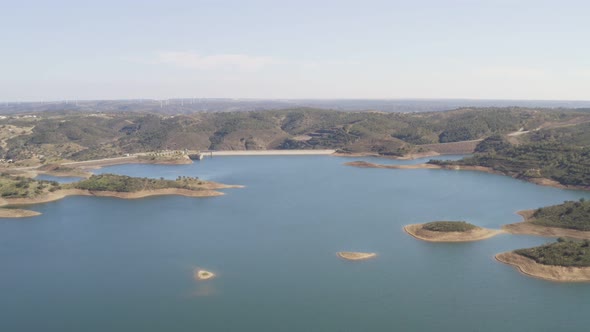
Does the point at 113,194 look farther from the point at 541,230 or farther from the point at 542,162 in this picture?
the point at 542,162

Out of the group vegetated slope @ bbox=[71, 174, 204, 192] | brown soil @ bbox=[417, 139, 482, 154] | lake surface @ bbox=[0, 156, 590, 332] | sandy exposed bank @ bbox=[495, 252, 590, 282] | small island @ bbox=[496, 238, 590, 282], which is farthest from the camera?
brown soil @ bbox=[417, 139, 482, 154]

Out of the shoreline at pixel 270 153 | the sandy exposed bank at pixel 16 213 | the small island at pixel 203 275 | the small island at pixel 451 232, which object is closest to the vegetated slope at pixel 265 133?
→ the shoreline at pixel 270 153

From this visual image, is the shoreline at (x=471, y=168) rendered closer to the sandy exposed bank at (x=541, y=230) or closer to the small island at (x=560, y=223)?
the small island at (x=560, y=223)

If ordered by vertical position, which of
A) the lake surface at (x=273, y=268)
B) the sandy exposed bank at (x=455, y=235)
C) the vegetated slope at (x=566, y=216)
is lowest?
the lake surface at (x=273, y=268)

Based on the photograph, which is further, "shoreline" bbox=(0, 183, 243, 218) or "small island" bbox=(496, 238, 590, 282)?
"shoreline" bbox=(0, 183, 243, 218)

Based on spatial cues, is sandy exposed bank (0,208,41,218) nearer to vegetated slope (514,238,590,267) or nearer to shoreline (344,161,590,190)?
vegetated slope (514,238,590,267)

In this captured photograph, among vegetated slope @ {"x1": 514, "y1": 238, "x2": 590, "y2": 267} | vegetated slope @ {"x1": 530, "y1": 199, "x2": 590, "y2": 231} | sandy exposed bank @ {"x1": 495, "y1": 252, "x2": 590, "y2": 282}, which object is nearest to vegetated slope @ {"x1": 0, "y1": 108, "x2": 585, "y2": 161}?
vegetated slope @ {"x1": 530, "y1": 199, "x2": 590, "y2": 231}
